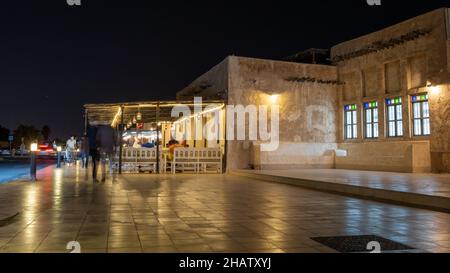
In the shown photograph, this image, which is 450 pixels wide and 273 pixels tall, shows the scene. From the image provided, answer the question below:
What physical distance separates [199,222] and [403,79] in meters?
13.1

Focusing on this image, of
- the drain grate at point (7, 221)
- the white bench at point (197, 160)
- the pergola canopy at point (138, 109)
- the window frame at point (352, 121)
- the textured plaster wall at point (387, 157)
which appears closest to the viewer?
the drain grate at point (7, 221)

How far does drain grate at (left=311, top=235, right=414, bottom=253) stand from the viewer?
4406mm

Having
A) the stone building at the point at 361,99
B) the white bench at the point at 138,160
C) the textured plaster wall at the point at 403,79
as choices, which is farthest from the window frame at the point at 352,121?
the white bench at the point at 138,160

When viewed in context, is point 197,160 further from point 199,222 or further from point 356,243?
point 356,243

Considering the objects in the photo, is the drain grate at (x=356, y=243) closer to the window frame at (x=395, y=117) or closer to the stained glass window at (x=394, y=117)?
the window frame at (x=395, y=117)

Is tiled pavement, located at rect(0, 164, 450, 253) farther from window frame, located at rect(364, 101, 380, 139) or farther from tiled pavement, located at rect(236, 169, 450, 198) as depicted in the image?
window frame, located at rect(364, 101, 380, 139)

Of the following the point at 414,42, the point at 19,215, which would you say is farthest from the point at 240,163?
the point at 19,215

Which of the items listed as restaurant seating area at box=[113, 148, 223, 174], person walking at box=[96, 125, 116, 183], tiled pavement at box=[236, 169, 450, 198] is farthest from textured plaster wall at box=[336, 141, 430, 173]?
person walking at box=[96, 125, 116, 183]

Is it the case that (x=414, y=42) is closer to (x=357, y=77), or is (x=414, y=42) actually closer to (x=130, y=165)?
(x=357, y=77)

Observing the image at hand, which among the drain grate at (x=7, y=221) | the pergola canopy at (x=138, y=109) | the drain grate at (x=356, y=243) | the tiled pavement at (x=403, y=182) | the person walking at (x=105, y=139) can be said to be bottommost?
the drain grate at (x=356, y=243)

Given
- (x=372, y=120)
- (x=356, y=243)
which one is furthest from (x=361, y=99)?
(x=356, y=243)

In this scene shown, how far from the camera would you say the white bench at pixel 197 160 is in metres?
17.1

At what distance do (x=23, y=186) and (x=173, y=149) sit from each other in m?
6.96

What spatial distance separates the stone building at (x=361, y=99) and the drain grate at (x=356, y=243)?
11.1 m
